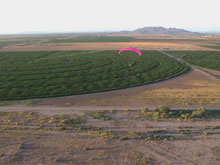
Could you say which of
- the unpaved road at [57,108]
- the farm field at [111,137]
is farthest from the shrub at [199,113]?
the unpaved road at [57,108]

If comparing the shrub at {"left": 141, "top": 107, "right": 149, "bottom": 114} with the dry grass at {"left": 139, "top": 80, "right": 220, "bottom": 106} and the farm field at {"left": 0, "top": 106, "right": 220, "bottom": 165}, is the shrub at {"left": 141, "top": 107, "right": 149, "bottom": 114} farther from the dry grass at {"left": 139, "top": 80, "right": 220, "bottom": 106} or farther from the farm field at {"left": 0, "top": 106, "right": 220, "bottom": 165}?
the dry grass at {"left": 139, "top": 80, "right": 220, "bottom": 106}

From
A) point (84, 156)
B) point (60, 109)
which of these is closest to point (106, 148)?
point (84, 156)

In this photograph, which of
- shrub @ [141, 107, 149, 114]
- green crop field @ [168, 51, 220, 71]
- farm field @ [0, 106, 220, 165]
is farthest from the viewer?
green crop field @ [168, 51, 220, 71]

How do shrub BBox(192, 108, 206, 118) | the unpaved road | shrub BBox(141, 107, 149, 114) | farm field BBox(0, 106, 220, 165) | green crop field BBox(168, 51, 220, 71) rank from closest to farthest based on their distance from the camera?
farm field BBox(0, 106, 220, 165) → shrub BBox(192, 108, 206, 118) → shrub BBox(141, 107, 149, 114) → the unpaved road → green crop field BBox(168, 51, 220, 71)

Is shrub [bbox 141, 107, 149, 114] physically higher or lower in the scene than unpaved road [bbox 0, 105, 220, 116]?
higher

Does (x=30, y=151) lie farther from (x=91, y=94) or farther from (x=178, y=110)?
(x=178, y=110)

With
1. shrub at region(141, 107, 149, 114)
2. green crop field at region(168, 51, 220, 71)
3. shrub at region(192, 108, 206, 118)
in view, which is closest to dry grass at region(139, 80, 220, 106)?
shrub at region(192, 108, 206, 118)

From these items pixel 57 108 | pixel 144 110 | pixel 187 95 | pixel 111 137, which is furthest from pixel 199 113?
pixel 57 108

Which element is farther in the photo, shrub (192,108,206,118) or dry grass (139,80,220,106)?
dry grass (139,80,220,106)
